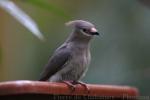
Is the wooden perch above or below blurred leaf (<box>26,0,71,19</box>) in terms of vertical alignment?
below

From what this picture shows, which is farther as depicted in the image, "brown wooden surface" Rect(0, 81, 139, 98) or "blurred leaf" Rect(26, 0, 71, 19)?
"brown wooden surface" Rect(0, 81, 139, 98)

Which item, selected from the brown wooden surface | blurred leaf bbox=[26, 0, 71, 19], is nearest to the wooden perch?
the brown wooden surface

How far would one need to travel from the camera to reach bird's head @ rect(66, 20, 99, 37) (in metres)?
3.06

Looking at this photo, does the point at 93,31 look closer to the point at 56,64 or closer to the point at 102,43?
the point at 56,64

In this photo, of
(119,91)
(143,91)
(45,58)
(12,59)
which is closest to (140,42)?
(143,91)

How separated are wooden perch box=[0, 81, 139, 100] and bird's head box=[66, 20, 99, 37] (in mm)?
746

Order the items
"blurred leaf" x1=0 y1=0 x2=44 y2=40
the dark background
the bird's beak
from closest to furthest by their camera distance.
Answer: "blurred leaf" x1=0 y1=0 x2=44 y2=40 < the bird's beak < the dark background

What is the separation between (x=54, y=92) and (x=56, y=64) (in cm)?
102

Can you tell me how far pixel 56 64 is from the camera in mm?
3129

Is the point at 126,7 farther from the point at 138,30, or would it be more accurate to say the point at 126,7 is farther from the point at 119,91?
the point at 119,91

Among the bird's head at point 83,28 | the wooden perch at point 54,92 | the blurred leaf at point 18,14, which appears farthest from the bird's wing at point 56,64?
the blurred leaf at point 18,14

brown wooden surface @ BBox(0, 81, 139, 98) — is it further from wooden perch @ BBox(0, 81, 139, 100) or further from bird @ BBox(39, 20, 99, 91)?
bird @ BBox(39, 20, 99, 91)

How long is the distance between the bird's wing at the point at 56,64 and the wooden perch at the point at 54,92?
0.73 meters

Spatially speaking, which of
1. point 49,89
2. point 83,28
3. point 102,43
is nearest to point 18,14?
point 49,89
